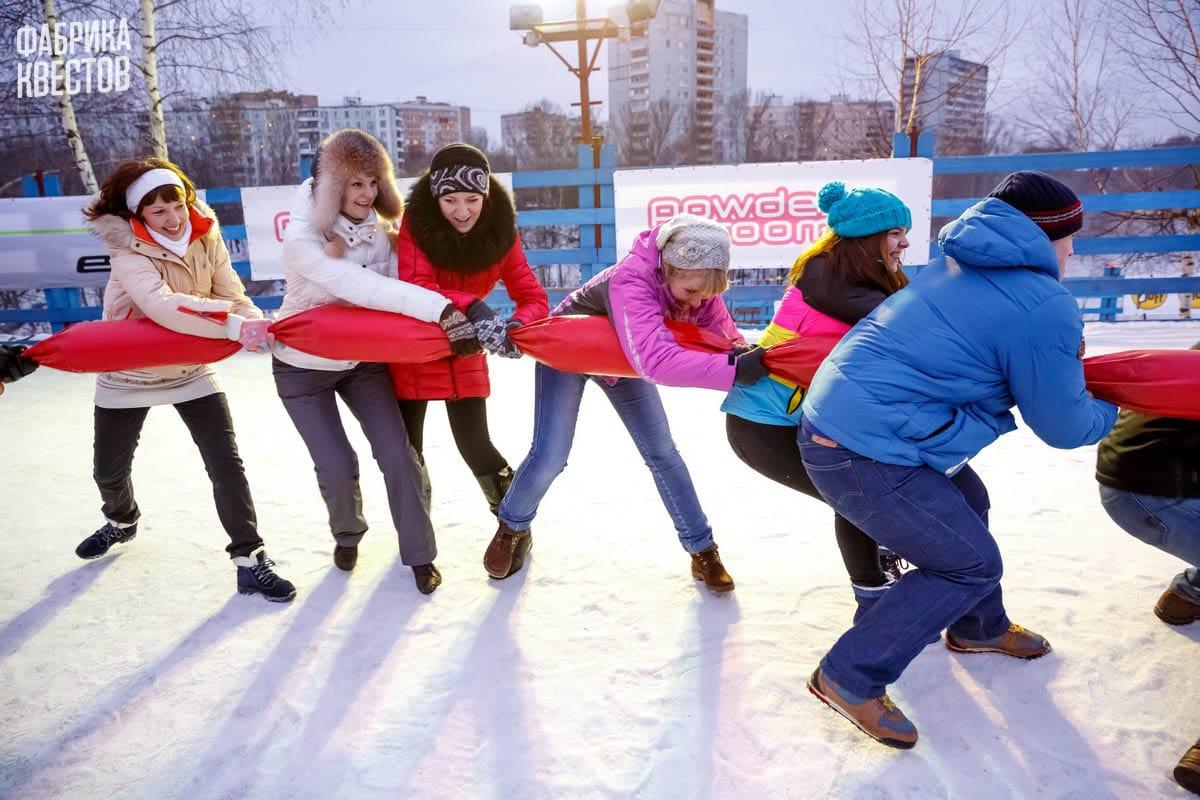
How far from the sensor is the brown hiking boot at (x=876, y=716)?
2.02 m

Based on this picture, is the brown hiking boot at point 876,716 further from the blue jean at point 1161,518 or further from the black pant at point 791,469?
the blue jean at point 1161,518

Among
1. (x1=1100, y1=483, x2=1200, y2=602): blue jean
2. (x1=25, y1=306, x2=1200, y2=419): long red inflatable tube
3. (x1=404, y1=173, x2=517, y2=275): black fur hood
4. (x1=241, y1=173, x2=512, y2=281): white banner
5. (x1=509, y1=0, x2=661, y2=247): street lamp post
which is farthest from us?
(x1=509, y1=0, x2=661, y2=247): street lamp post

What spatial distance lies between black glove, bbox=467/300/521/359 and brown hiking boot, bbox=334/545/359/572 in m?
1.19

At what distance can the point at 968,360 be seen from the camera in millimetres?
1758

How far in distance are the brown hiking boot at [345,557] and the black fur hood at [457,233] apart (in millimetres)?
1323

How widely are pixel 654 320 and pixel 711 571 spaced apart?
1113mm

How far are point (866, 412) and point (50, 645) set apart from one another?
2.96 m

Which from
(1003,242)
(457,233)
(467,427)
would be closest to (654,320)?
(457,233)

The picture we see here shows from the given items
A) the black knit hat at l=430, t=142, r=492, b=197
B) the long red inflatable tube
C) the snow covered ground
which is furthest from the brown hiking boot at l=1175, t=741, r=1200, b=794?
the black knit hat at l=430, t=142, r=492, b=197

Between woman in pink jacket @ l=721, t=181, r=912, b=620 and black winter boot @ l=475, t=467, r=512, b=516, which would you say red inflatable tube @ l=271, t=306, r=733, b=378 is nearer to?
woman in pink jacket @ l=721, t=181, r=912, b=620

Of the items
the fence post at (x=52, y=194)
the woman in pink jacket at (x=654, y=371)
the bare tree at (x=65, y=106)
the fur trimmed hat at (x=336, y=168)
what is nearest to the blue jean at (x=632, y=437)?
the woman in pink jacket at (x=654, y=371)

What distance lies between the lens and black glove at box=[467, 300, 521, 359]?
264 centimetres

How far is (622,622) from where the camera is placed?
2750 millimetres

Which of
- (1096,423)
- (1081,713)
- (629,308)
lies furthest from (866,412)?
(1081,713)
